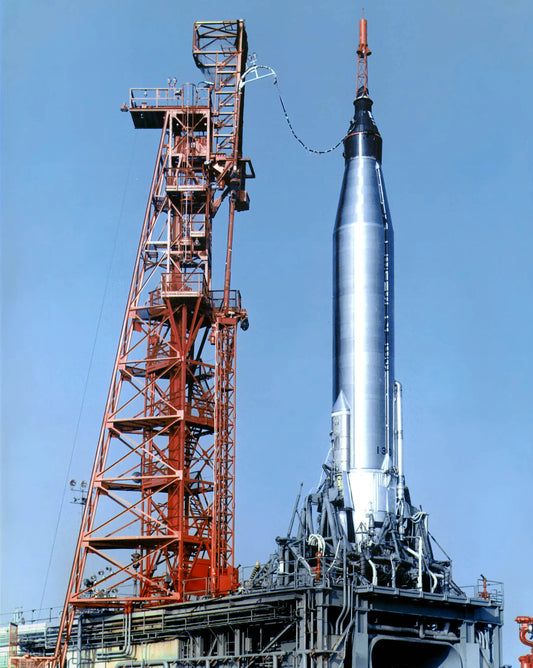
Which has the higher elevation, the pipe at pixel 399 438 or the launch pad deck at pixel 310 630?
the pipe at pixel 399 438

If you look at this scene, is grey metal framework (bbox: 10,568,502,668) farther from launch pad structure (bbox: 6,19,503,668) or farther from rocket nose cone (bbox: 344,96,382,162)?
rocket nose cone (bbox: 344,96,382,162)

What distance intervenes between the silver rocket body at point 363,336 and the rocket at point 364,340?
5 centimetres

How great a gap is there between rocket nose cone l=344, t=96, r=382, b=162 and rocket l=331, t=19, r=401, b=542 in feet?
0.17

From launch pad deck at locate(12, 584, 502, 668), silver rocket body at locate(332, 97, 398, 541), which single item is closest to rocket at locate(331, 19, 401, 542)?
silver rocket body at locate(332, 97, 398, 541)

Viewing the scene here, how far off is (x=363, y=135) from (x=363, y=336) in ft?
36.3

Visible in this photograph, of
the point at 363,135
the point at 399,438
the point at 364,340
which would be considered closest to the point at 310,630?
the point at 399,438

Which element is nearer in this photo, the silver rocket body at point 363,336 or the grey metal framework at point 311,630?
the grey metal framework at point 311,630

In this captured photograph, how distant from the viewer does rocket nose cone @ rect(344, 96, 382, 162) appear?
5909 cm

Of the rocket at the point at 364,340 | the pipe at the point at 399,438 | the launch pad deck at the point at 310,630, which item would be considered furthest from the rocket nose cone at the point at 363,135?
the launch pad deck at the point at 310,630

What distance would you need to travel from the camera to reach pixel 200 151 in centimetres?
6906

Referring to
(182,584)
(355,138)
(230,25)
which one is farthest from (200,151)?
(182,584)

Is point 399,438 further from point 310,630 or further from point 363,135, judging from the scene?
point 363,135

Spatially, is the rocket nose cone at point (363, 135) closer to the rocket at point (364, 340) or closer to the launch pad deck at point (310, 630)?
the rocket at point (364, 340)

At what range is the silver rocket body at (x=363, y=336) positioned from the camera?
53.7m
